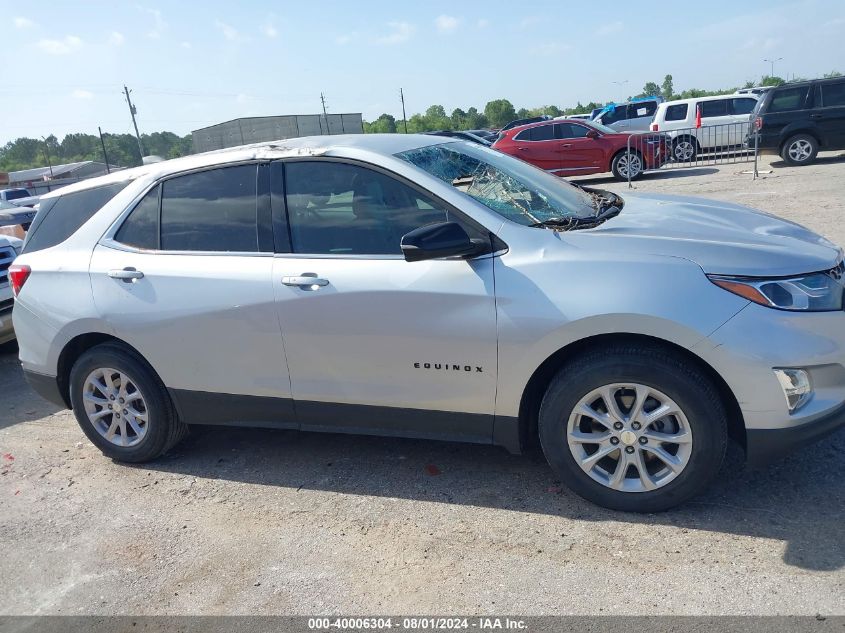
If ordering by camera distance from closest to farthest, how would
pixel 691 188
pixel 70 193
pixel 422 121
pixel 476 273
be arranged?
1. pixel 476 273
2. pixel 70 193
3. pixel 691 188
4. pixel 422 121

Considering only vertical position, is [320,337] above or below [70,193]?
below

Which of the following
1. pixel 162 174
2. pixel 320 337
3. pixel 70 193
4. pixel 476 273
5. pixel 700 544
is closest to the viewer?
pixel 700 544

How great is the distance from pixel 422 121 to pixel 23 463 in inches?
3726

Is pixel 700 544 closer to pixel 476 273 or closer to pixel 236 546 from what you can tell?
pixel 476 273

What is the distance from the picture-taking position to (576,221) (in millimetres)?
3748

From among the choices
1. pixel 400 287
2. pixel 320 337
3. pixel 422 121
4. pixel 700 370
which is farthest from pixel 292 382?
pixel 422 121

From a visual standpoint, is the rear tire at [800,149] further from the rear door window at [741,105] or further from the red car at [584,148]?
the rear door window at [741,105]

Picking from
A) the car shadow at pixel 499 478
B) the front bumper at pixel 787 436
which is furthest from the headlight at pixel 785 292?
the car shadow at pixel 499 478

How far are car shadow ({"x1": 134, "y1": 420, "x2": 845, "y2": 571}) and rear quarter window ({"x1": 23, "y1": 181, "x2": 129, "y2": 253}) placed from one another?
1.55 metres

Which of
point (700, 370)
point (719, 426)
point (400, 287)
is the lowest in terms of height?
point (719, 426)

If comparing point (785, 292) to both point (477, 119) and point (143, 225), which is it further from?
point (477, 119)

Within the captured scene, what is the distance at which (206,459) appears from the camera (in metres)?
4.57

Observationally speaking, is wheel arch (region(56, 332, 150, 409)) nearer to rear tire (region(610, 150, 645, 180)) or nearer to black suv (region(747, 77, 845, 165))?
rear tire (region(610, 150, 645, 180))

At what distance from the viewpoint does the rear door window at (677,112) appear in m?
20.0
